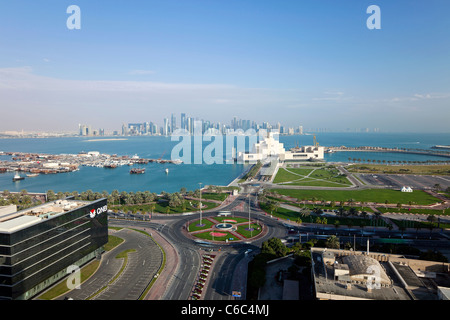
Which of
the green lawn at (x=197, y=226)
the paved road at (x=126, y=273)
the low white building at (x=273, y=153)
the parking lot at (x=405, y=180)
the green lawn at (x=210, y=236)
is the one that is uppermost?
the low white building at (x=273, y=153)

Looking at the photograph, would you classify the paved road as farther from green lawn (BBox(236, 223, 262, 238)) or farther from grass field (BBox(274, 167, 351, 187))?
grass field (BBox(274, 167, 351, 187))

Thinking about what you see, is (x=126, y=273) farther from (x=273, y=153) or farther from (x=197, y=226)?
(x=273, y=153)

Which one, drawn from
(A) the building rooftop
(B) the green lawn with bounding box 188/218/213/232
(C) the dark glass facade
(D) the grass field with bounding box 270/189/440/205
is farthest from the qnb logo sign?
(D) the grass field with bounding box 270/189/440/205

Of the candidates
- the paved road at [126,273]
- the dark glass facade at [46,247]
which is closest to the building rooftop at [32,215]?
the dark glass facade at [46,247]

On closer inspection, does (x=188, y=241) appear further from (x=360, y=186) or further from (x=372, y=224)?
(x=360, y=186)

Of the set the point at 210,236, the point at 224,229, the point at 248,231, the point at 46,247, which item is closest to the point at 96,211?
the point at 46,247

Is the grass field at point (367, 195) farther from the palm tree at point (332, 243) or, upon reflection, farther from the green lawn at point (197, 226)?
the palm tree at point (332, 243)
